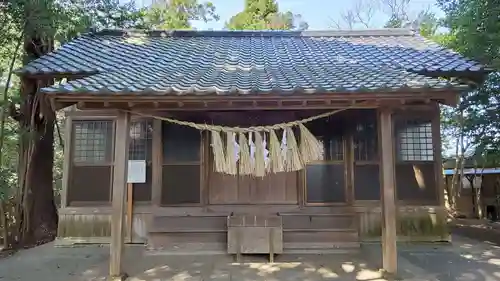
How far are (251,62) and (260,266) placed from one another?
363 centimetres

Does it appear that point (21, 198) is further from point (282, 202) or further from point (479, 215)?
point (479, 215)

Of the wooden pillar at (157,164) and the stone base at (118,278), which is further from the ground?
the wooden pillar at (157,164)

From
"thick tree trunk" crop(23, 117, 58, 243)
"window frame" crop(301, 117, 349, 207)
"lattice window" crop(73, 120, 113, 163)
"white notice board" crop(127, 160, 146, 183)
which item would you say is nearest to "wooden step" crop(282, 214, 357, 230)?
"window frame" crop(301, 117, 349, 207)

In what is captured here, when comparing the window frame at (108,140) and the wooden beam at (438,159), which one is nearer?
the wooden beam at (438,159)

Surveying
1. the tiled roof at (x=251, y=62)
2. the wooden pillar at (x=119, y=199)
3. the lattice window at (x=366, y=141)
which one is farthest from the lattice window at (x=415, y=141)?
the wooden pillar at (x=119, y=199)

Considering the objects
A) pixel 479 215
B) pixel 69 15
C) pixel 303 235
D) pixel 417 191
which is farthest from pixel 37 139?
pixel 479 215

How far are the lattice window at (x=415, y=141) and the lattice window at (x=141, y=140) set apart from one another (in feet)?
15.5

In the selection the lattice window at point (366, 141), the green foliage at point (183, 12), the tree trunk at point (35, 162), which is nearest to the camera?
the lattice window at point (366, 141)

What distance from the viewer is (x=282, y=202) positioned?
675 cm

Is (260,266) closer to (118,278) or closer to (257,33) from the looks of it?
(118,278)

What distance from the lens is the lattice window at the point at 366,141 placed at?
6.92m

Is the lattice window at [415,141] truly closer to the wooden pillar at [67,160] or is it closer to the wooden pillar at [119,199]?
the wooden pillar at [119,199]

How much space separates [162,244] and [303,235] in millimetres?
2328

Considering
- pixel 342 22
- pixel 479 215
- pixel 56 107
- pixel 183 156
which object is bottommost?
pixel 479 215
